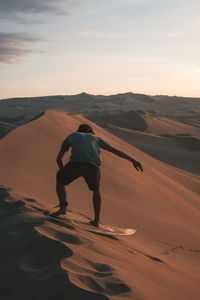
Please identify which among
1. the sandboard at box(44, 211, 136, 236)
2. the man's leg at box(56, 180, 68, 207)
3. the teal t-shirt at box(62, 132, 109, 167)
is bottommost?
the sandboard at box(44, 211, 136, 236)

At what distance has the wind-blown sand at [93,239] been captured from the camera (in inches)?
97.0

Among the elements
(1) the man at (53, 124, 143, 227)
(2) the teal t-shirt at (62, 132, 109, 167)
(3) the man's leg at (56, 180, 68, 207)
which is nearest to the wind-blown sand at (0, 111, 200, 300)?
(3) the man's leg at (56, 180, 68, 207)

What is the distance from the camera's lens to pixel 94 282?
2.46 m

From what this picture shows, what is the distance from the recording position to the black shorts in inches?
158

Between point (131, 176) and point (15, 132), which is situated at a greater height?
point (15, 132)

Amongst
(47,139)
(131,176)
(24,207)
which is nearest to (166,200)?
(131,176)

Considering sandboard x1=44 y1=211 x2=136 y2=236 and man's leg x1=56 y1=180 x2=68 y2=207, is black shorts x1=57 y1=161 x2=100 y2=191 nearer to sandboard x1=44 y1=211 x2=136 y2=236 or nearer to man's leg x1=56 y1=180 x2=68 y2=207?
man's leg x1=56 y1=180 x2=68 y2=207

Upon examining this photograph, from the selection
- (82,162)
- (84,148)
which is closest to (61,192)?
(82,162)

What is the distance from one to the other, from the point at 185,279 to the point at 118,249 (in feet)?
2.27

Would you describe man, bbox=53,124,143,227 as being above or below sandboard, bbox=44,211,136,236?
above

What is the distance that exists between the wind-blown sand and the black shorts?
489 mm

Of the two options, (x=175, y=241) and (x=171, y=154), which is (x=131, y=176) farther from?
(x=171, y=154)

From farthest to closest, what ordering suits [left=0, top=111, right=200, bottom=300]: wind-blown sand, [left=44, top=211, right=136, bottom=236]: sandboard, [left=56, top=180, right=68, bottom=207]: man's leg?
1. [left=56, top=180, right=68, bottom=207]: man's leg
2. [left=44, top=211, right=136, bottom=236]: sandboard
3. [left=0, top=111, right=200, bottom=300]: wind-blown sand

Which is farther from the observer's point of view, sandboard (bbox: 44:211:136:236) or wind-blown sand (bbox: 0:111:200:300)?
sandboard (bbox: 44:211:136:236)
